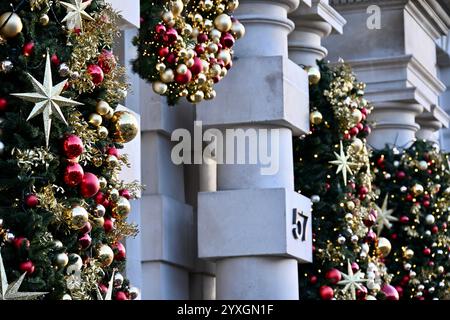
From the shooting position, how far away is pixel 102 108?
24.9ft

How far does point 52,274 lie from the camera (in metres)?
6.98

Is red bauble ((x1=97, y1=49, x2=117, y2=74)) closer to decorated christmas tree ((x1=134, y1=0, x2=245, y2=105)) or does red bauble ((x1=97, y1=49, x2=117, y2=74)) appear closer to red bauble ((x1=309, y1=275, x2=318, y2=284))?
decorated christmas tree ((x1=134, y1=0, x2=245, y2=105))

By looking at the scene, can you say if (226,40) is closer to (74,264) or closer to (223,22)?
(223,22)

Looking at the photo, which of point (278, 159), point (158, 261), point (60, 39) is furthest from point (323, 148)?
point (60, 39)

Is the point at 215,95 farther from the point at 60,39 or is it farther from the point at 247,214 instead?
the point at 60,39

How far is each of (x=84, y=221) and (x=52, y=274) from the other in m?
0.36

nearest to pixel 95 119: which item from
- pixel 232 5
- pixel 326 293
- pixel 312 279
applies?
pixel 232 5

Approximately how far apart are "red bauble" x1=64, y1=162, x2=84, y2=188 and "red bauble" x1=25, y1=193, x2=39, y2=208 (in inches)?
10.3

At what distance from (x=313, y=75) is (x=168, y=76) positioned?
7.18 ft

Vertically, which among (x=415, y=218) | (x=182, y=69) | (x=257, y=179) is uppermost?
(x=182, y=69)

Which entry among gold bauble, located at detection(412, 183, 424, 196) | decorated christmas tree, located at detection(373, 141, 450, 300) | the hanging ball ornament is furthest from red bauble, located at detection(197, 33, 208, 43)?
gold bauble, located at detection(412, 183, 424, 196)

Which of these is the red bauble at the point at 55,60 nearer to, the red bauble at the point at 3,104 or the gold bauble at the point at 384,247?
the red bauble at the point at 3,104

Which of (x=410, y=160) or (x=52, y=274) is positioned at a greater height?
(x=410, y=160)

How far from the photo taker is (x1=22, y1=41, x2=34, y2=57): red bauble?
7.09 m
